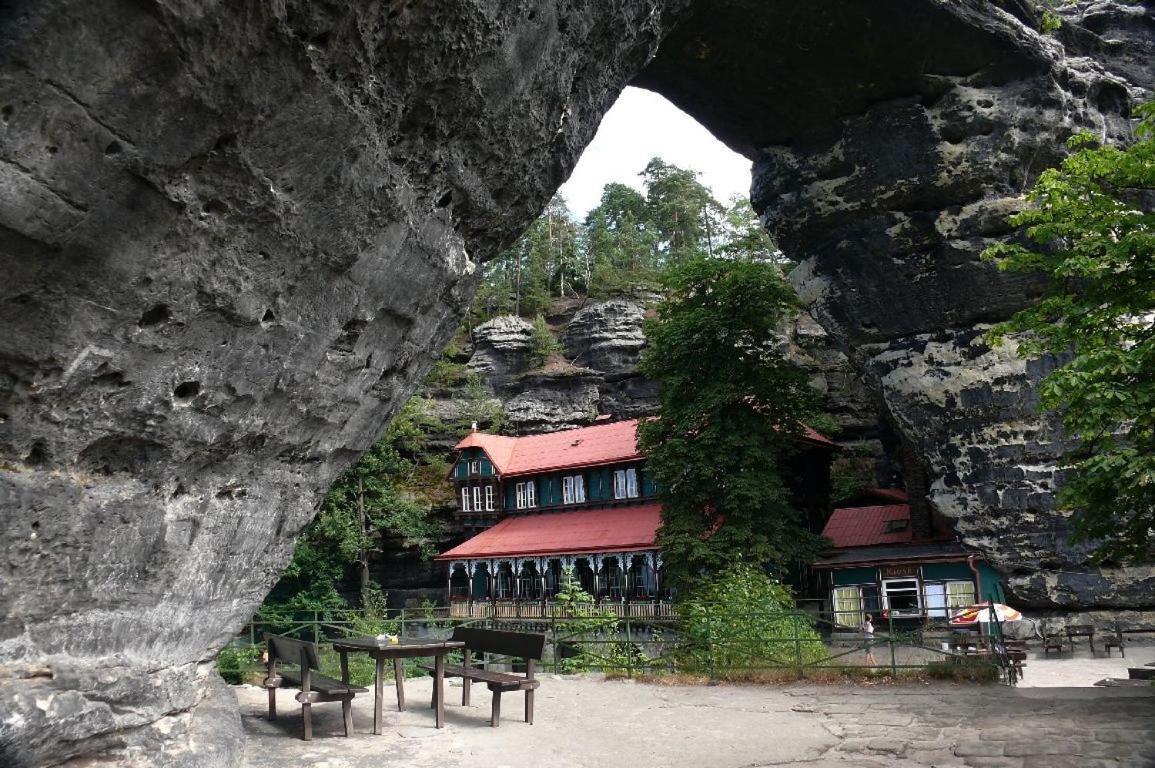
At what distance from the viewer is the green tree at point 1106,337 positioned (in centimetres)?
838

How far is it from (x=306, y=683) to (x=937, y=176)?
19.1m

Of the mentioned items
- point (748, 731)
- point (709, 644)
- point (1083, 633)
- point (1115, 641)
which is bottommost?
point (1115, 641)

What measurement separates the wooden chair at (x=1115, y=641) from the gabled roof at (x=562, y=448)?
11620mm

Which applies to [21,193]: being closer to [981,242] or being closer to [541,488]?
[981,242]

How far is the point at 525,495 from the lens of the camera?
112ft

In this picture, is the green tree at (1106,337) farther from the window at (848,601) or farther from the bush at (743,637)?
the window at (848,601)

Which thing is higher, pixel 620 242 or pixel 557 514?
pixel 620 242

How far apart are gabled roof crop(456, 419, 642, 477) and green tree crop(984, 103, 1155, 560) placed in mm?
20890

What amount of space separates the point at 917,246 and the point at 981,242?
1511 mm

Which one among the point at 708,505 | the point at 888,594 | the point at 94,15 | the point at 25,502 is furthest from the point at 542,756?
the point at 888,594

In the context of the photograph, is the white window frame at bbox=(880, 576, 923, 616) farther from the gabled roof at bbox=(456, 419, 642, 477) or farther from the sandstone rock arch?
the sandstone rock arch

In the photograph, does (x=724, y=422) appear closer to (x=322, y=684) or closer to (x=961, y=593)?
(x=961, y=593)

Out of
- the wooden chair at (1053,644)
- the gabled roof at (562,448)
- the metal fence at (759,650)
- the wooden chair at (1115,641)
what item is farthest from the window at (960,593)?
the gabled roof at (562,448)

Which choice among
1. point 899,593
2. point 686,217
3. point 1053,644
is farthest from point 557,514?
point 686,217
